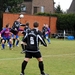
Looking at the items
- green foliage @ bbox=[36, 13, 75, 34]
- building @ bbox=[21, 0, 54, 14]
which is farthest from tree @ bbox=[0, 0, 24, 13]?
green foliage @ bbox=[36, 13, 75, 34]

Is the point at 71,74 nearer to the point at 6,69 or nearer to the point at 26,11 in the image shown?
the point at 6,69

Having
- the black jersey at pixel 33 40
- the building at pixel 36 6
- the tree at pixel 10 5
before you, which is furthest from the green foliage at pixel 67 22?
the black jersey at pixel 33 40

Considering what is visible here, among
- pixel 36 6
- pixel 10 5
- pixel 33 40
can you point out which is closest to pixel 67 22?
pixel 10 5

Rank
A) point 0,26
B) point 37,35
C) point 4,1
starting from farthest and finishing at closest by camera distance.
Answer: point 4,1 → point 0,26 → point 37,35

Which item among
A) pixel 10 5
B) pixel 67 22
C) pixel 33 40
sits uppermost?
pixel 10 5

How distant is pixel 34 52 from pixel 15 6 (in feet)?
182

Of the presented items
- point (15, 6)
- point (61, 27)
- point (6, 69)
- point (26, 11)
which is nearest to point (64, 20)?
point (61, 27)

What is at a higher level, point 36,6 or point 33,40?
point 36,6

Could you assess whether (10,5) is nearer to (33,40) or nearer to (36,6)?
(36,6)

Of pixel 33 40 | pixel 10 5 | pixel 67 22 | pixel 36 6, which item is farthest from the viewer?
pixel 36 6

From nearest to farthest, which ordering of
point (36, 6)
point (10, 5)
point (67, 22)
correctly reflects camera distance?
1. point (67, 22)
2. point (10, 5)
3. point (36, 6)

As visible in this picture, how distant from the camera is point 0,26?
49156 millimetres

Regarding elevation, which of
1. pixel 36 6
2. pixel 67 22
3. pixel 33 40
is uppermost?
pixel 36 6

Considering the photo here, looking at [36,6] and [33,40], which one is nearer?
[33,40]
